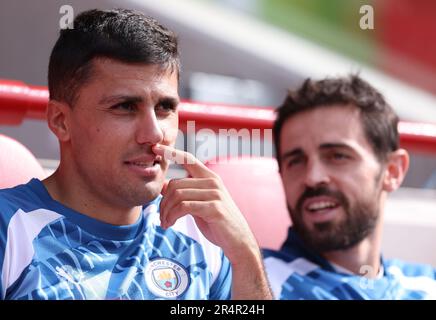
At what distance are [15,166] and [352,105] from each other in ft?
2.40

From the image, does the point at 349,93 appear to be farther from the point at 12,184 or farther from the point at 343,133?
the point at 12,184

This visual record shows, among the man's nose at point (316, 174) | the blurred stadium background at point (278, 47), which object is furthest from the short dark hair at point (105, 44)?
the blurred stadium background at point (278, 47)

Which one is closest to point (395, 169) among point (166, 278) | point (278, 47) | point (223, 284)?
point (223, 284)

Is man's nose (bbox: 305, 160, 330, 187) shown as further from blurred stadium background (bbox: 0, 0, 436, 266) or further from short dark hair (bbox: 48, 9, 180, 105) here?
blurred stadium background (bbox: 0, 0, 436, 266)

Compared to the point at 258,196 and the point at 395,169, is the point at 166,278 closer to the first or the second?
the point at 258,196

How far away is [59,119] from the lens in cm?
110

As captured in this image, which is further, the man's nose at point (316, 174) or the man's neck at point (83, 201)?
the man's nose at point (316, 174)

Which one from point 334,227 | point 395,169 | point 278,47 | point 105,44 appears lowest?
point 334,227

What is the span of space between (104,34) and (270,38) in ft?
9.89

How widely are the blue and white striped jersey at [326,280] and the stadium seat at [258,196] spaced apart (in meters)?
0.08

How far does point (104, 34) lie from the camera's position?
1.04 metres

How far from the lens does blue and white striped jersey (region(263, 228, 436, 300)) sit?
141 centimetres

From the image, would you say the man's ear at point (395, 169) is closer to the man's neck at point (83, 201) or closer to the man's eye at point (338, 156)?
the man's eye at point (338, 156)

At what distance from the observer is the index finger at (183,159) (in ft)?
3.38
